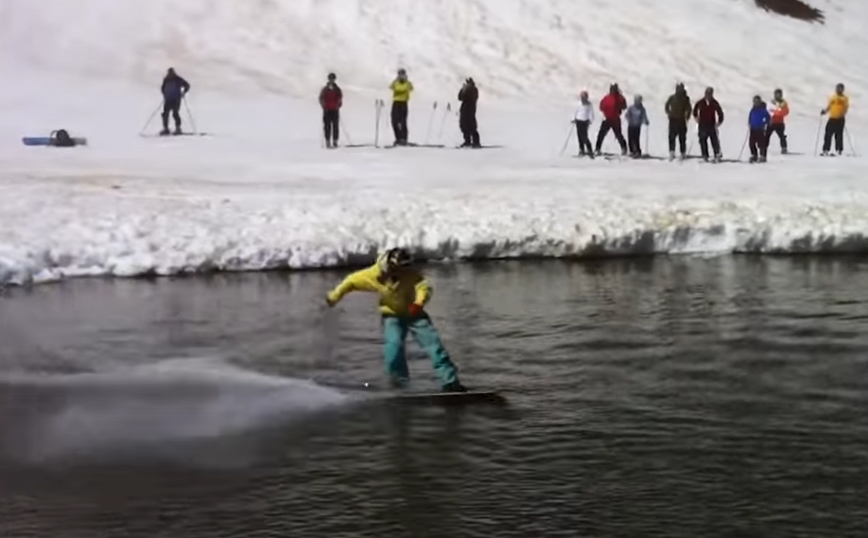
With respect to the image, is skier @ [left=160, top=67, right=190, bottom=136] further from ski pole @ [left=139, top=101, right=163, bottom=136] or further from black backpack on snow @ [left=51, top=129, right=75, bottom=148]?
black backpack on snow @ [left=51, top=129, right=75, bottom=148]

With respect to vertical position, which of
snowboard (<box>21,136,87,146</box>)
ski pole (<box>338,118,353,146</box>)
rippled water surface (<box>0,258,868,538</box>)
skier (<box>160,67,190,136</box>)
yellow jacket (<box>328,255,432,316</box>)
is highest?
skier (<box>160,67,190,136</box>)

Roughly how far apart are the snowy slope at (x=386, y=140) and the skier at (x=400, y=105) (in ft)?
3.91

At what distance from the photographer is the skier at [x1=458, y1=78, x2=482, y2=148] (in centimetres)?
3212

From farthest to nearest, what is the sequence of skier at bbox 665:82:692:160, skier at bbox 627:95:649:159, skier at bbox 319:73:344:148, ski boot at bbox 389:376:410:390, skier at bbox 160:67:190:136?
1. skier at bbox 160:67:190:136
2. skier at bbox 319:73:344:148
3. skier at bbox 627:95:649:159
4. skier at bbox 665:82:692:160
5. ski boot at bbox 389:376:410:390

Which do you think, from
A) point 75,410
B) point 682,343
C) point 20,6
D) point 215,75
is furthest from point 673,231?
point 20,6

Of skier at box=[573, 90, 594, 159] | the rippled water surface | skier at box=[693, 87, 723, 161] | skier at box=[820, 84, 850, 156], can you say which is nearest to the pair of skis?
skier at box=[573, 90, 594, 159]

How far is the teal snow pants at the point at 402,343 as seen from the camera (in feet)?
39.0

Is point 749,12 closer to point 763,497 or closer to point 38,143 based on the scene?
point 38,143

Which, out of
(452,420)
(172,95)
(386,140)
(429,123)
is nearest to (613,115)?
(386,140)

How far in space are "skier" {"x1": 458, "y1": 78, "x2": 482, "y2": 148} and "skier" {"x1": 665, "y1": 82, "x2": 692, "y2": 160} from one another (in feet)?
14.6

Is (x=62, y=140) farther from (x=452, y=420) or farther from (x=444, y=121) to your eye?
(x=452, y=420)

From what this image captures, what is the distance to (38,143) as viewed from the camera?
1271 inches

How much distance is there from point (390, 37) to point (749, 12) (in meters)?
13.9

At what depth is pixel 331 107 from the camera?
32.1 m
